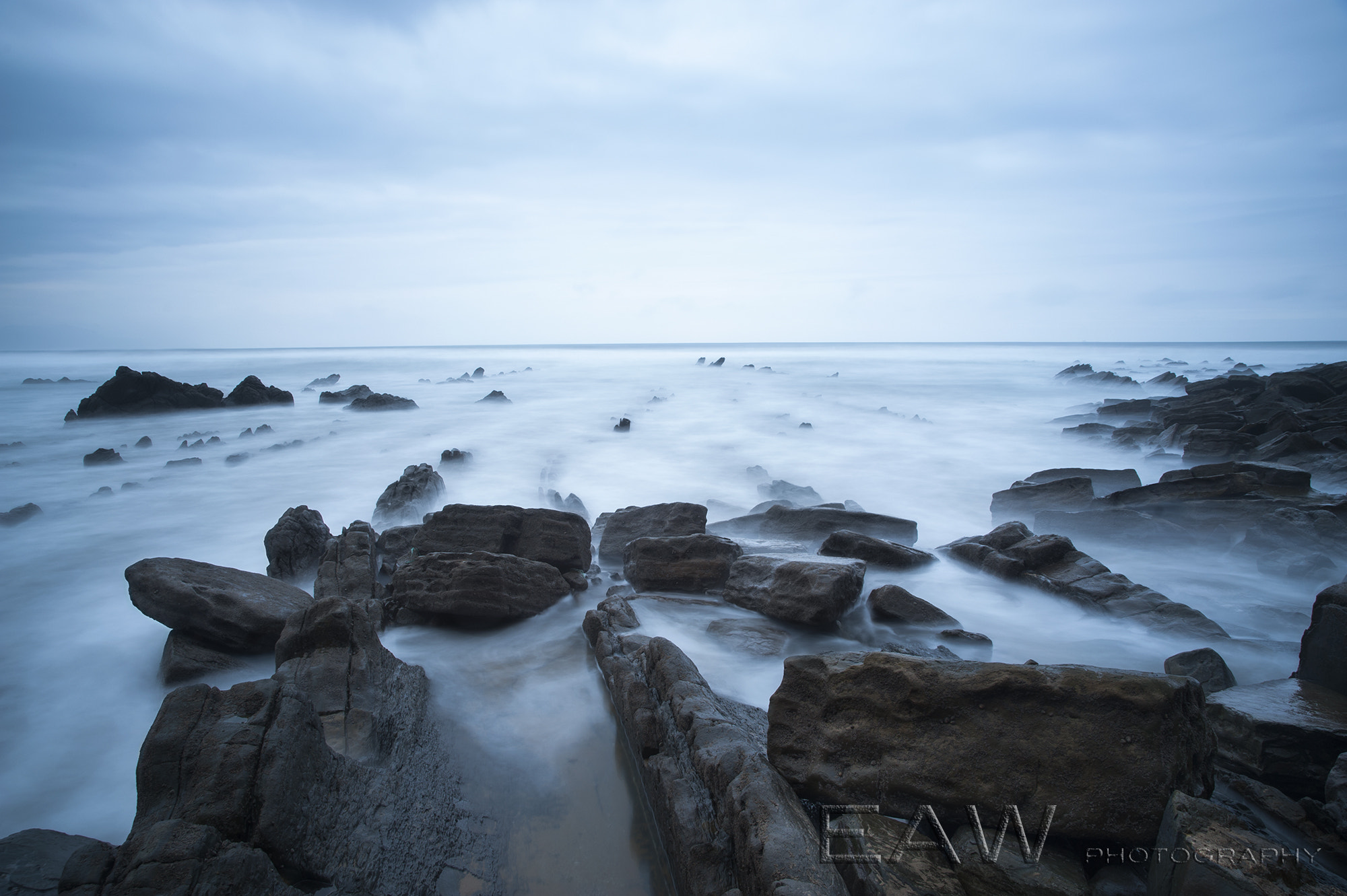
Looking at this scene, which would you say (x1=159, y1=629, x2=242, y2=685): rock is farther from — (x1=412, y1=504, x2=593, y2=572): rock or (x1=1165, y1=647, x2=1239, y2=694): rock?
(x1=1165, y1=647, x2=1239, y2=694): rock

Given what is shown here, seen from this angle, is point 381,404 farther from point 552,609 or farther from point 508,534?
point 552,609

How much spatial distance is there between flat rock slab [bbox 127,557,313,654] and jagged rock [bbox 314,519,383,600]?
528 mm

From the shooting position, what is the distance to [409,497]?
26.1 feet

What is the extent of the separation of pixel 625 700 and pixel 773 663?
3.75ft

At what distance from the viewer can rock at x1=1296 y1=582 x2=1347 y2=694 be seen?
119 inches

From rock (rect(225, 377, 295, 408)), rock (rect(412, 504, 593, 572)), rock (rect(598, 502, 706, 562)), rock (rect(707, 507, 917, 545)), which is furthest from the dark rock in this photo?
rock (rect(225, 377, 295, 408))

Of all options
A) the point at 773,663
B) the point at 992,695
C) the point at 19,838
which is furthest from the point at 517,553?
the point at 992,695

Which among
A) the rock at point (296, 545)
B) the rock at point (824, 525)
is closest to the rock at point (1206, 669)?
the rock at point (824, 525)

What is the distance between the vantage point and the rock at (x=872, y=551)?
19.5ft

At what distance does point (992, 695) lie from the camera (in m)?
2.37

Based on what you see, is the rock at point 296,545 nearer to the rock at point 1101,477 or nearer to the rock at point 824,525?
the rock at point 824,525

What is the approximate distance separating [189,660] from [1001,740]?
15.3 ft

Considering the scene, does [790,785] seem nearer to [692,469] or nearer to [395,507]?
[395,507]

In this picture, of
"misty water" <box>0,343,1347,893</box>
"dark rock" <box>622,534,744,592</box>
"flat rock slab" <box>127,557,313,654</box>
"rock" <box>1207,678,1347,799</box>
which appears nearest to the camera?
"rock" <box>1207,678,1347,799</box>
